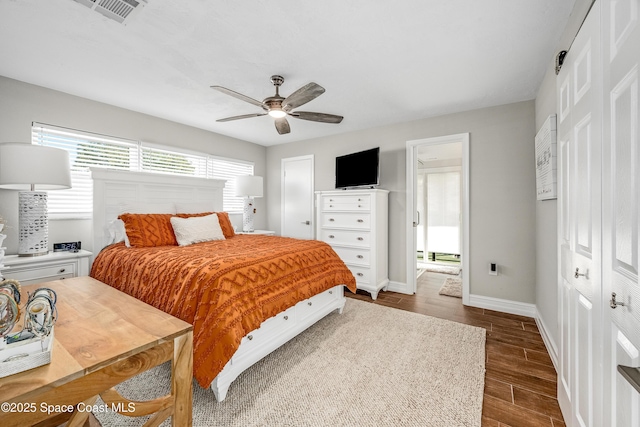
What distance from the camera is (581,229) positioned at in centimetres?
127

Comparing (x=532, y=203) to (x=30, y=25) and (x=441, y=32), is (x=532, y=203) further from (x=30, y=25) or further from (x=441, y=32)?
(x=30, y=25)

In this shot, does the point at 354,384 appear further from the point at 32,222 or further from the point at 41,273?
the point at 32,222

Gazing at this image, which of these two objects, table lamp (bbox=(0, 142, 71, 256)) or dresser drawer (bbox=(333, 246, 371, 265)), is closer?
table lamp (bbox=(0, 142, 71, 256))

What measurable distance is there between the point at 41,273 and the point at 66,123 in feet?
5.30

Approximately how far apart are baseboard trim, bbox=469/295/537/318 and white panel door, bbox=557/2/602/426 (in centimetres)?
168

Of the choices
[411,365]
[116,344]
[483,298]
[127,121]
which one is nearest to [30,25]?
[127,121]

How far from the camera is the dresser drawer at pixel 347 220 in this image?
145 inches

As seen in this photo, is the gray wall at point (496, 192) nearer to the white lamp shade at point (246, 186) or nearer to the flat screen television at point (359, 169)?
the flat screen television at point (359, 169)

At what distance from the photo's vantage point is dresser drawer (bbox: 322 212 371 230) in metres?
3.69

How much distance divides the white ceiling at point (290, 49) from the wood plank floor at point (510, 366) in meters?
2.51

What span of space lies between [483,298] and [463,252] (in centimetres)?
61

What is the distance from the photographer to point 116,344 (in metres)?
1.01

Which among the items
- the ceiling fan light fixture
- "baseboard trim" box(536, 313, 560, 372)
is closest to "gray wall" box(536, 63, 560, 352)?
"baseboard trim" box(536, 313, 560, 372)

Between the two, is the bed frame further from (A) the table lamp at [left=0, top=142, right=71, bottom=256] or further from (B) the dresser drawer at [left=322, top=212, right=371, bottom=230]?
(B) the dresser drawer at [left=322, top=212, right=371, bottom=230]
